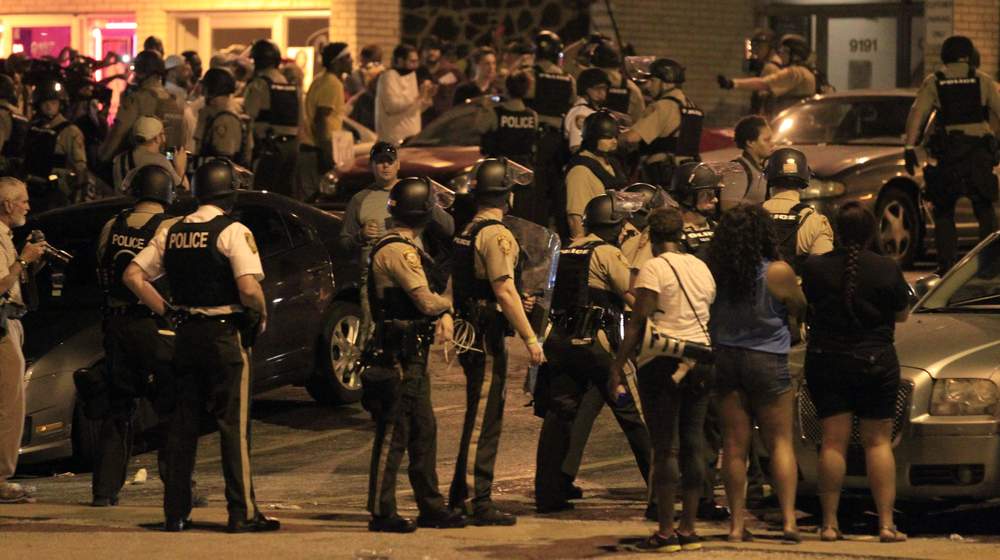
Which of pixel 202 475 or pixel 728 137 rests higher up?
pixel 728 137

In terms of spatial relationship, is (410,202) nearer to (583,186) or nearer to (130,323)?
(130,323)

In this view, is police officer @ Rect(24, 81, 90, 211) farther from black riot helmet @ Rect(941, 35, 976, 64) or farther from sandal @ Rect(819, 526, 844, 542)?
sandal @ Rect(819, 526, 844, 542)

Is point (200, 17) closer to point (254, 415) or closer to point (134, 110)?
point (134, 110)

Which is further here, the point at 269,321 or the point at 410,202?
the point at 269,321

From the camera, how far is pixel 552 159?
15.8m

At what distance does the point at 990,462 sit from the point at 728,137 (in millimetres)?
11041

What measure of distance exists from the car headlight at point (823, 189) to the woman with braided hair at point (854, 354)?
7896 mm

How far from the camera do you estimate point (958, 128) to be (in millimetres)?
15625

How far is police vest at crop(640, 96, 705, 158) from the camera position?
15.2 metres

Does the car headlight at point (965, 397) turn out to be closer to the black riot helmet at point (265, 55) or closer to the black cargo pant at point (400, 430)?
the black cargo pant at point (400, 430)

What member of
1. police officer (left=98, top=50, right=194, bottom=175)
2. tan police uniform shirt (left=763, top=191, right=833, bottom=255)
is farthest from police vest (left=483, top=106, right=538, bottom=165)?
tan police uniform shirt (left=763, top=191, right=833, bottom=255)

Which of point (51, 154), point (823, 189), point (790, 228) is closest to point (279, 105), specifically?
point (51, 154)

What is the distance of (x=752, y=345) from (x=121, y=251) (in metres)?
3.13

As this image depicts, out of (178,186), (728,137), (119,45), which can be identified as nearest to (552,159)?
(178,186)
